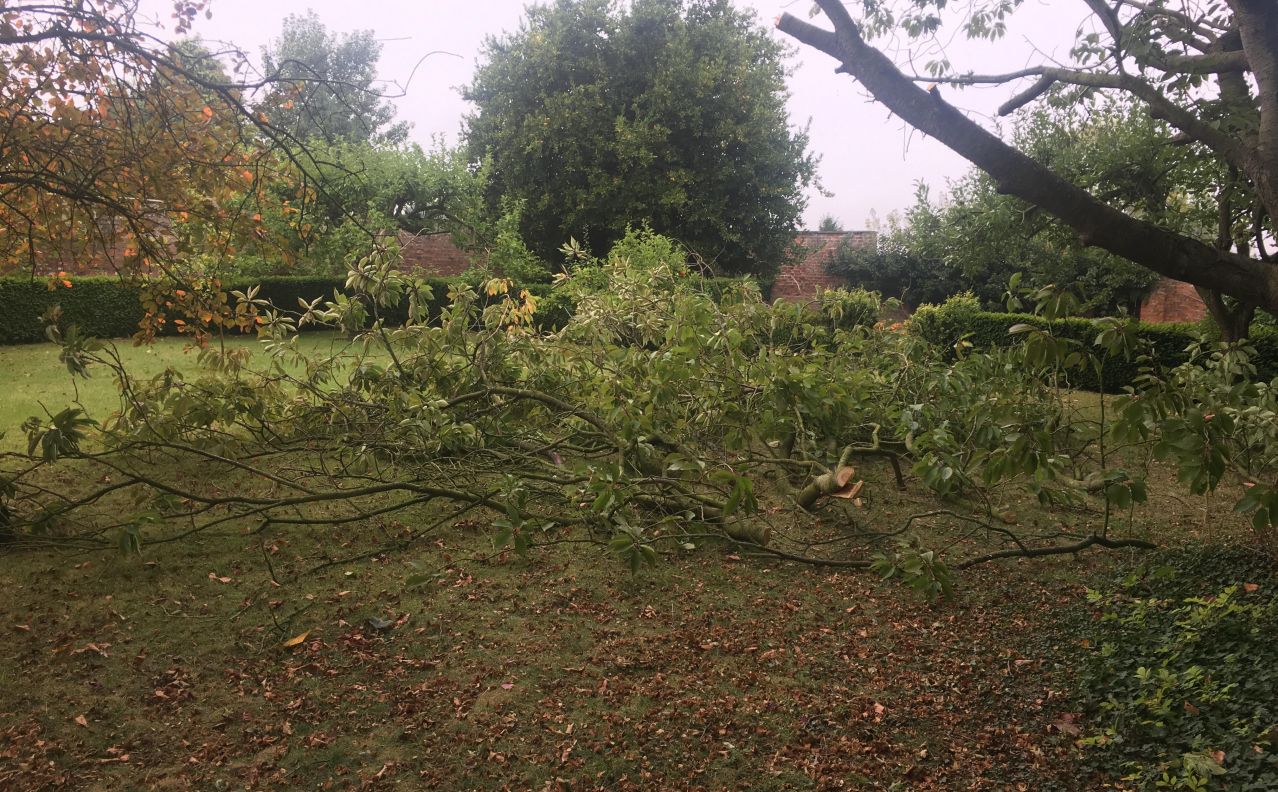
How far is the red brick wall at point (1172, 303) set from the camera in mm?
18578

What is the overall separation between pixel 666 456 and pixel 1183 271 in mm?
2937

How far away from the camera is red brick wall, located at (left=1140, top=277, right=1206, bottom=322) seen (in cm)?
1858

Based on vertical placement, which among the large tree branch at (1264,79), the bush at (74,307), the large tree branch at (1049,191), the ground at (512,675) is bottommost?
the ground at (512,675)

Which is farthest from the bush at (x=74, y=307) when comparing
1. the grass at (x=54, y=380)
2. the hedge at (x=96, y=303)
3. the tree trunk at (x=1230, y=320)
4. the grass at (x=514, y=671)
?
the tree trunk at (x=1230, y=320)

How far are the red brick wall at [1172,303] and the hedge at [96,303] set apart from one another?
1282 cm

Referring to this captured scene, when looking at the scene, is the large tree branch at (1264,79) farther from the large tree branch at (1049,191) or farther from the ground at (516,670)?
the ground at (516,670)

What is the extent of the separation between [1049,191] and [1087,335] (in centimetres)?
979

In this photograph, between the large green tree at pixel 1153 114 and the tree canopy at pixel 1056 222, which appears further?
the tree canopy at pixel 1056 222

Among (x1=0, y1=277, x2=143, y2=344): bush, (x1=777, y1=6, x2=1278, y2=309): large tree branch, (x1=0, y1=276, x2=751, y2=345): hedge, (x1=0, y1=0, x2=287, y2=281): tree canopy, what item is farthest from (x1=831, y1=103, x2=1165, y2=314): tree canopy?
(x1=0, y1=277, x2=143, y2=344): bush

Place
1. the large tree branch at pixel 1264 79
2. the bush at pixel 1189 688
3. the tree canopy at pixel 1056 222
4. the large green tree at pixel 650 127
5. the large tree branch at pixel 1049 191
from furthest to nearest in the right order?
the large green tree at pixel 650 127, the tree canopy at pixel 1056 222, the large tree branch at pixel 1264 79, the large tree branch at pixel 1049 191, the bush at pixel 1189 688

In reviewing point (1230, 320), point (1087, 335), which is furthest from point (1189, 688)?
point (1087, 335)

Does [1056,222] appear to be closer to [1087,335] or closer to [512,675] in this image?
[1087,335]

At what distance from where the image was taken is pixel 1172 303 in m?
19.0

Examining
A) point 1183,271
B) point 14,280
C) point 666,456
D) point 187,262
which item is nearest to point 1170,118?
point 1183,271
